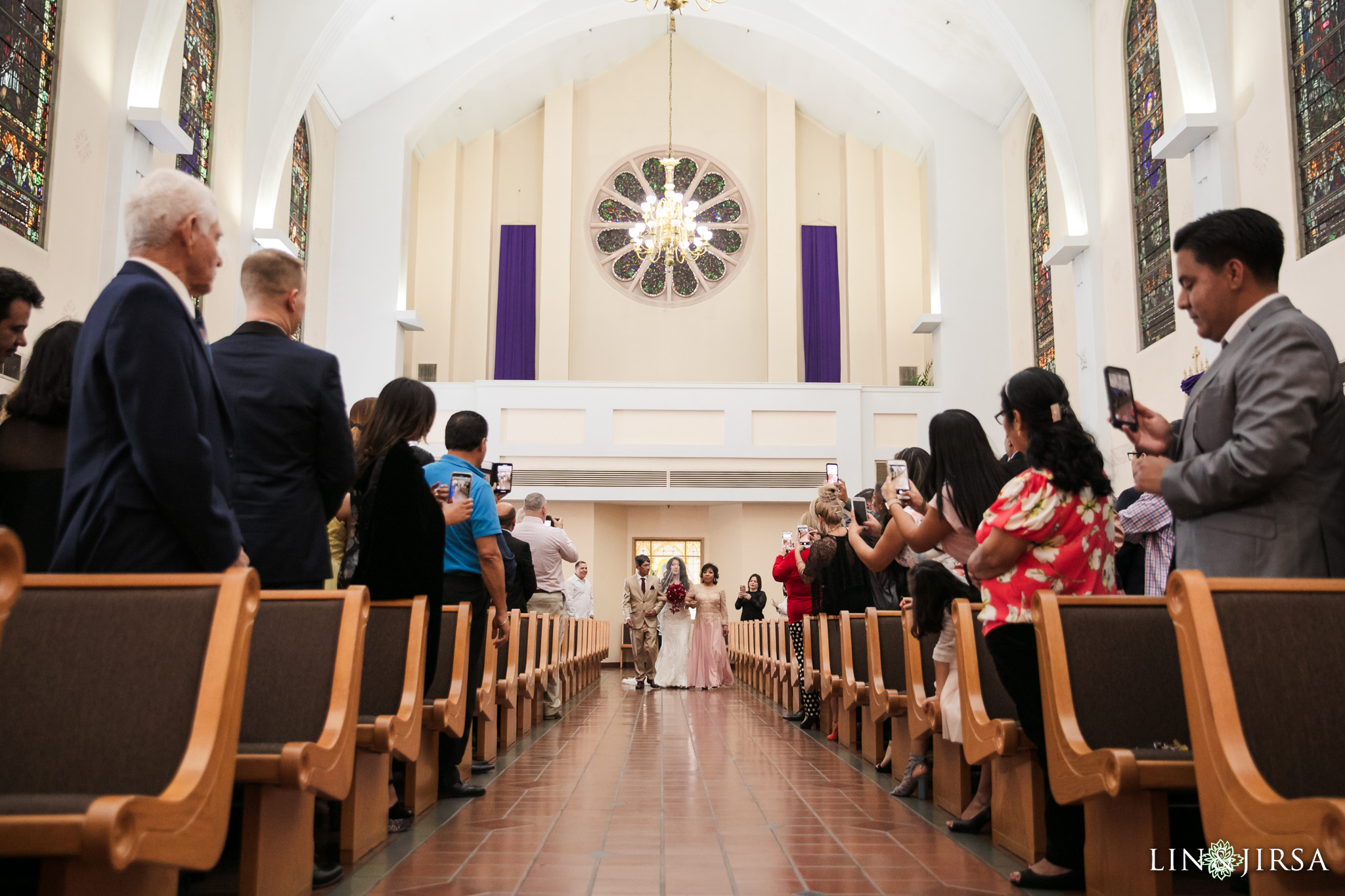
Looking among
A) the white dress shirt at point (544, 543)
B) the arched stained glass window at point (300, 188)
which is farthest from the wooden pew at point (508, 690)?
the arched stained glass window at point (300, 188)

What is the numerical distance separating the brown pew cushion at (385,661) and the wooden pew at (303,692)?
638 millimetres

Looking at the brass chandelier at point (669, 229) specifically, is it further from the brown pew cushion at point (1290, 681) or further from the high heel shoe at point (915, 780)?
the brown pew cushion at point (1290, 681)

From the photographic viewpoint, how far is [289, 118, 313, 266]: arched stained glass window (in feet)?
40.4

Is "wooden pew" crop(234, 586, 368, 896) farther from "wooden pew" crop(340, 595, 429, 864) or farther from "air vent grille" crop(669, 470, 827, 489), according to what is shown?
"air vent grille" crop(669, 470, 827, 489)

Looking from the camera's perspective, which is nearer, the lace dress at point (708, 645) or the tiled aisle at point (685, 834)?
the tiled aisle at point (685, 834)

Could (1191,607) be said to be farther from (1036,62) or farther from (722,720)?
(1036,62)

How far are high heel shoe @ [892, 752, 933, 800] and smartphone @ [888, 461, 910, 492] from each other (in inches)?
45.5

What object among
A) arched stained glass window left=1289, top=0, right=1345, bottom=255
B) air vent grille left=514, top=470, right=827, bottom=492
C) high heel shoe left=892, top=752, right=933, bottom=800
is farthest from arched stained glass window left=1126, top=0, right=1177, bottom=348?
high heel shoe left=892, top=752, right=933, bottom=800

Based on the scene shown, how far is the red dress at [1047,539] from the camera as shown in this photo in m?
2.56

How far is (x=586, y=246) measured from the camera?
53.9 ft

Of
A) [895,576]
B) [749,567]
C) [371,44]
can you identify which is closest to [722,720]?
[895,576]

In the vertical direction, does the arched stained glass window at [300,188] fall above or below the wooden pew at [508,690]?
above

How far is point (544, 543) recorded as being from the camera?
7297mm

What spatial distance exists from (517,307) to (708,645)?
7.06 metres
